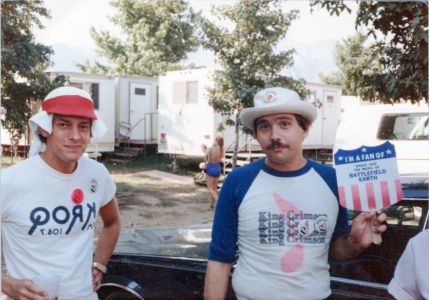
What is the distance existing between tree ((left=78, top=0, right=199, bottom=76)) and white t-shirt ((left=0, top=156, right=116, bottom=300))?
21.0 metres

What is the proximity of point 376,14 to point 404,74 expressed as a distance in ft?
2.23

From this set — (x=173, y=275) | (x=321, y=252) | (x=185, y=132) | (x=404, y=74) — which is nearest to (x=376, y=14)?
(x=404, y=74)

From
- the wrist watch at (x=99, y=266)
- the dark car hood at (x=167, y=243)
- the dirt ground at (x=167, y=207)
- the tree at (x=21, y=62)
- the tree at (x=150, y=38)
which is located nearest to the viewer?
the wrist watch at (x=99, y=266)

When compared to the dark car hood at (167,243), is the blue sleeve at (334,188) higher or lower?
higher

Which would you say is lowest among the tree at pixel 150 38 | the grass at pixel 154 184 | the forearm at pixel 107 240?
the grass at pixel 154 184

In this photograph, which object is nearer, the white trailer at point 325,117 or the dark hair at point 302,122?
the dark hair at point 302,122

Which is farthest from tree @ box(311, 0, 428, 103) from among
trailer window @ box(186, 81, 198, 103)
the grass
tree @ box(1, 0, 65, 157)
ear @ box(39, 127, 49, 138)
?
trailer window @ box(186, 81, 198, 103)

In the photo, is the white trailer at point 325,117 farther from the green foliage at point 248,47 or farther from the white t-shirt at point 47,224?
the white t-shirt at point 47,224

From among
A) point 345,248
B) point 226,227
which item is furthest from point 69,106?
point 345,248

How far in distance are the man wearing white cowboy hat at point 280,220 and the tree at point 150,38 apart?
21.0 meters

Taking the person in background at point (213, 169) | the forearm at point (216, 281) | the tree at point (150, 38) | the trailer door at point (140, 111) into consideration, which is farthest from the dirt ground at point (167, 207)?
the tree at point (150, 38)

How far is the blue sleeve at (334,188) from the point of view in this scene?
1856 mm

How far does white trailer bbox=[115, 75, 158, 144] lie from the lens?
1622cm

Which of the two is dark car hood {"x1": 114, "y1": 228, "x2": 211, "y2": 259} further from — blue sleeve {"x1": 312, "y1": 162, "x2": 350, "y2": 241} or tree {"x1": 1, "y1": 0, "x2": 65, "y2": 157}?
tree {"x1": 1, "y1": 0, "x2": 65, "y2": 157}
